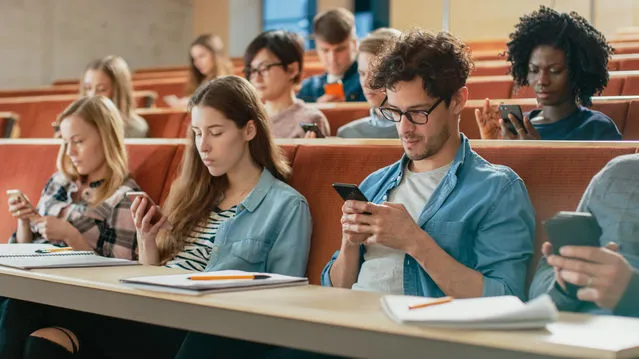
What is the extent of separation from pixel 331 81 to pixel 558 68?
1382 mm

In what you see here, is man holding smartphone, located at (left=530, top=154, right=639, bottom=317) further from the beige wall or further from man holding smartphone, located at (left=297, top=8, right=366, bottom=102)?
man holding smartphone, located at (left=297, top=8, right=366, bottom=102)

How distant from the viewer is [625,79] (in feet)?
7.82

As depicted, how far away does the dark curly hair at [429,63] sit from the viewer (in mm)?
1542

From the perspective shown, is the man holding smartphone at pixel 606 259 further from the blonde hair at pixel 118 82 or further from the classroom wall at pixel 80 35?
the classroom wall at pixel 80 35

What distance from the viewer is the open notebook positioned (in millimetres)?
1508

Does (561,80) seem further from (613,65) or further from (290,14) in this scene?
(290,14)

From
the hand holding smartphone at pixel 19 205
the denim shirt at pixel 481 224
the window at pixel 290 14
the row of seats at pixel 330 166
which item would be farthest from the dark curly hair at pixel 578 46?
the window at pixel 290 14

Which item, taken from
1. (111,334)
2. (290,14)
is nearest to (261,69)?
(111,334)

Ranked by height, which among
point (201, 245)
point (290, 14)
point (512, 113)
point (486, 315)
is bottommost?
point (201, 245)

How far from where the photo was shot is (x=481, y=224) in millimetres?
1489

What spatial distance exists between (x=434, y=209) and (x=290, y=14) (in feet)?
21.7

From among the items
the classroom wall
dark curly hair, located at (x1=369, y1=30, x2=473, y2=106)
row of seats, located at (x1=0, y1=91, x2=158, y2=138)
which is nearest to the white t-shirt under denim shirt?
dark curly hair, located at (x1=369, y1=30, x2=473, y2=106)

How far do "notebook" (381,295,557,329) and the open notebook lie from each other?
0.67 meters

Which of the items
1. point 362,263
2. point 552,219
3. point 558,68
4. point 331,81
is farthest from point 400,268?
point 331,81
